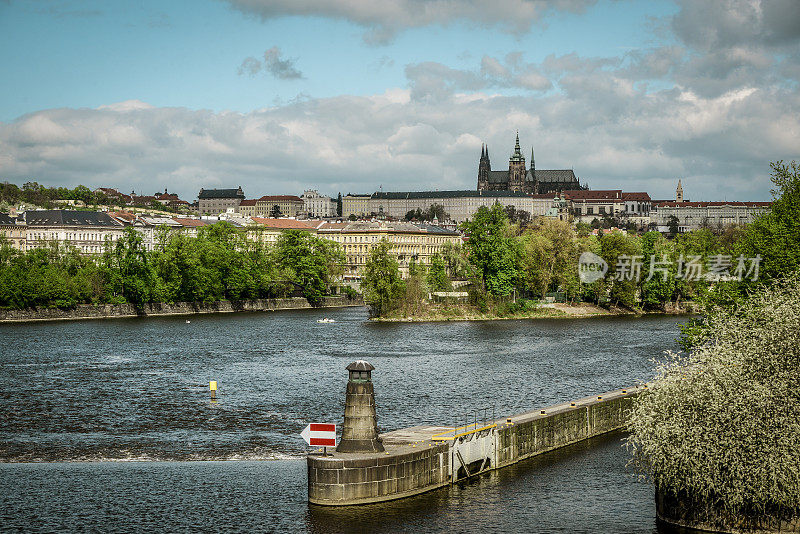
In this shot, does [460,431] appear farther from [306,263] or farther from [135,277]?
[306,263]

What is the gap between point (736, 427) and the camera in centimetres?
2892

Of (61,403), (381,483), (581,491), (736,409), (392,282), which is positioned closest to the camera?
(736,409)

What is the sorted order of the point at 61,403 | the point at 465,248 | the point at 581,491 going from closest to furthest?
the point at 581,491
the point at 61,403
the point at 465,248

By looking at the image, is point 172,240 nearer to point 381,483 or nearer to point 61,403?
point 61,403

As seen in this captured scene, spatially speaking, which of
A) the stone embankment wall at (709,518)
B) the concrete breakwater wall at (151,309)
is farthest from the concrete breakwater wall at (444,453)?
the concrete breakwater wall at (151,309)

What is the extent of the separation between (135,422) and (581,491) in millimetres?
23269

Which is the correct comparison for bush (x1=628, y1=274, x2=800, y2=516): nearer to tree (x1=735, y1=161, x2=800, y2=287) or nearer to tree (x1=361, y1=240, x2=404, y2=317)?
tree (x1=735, y1=161, x2=800, y2=287)

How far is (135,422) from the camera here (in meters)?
47.7

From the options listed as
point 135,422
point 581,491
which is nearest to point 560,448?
point 581,491

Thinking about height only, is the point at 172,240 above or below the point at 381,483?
above

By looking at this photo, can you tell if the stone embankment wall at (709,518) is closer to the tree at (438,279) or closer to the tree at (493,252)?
the tree at (493,252)

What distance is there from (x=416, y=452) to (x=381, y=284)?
287 ft

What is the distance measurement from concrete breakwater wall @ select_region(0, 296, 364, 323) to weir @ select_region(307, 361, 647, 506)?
296 ft

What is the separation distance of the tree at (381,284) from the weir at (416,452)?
254 ft
